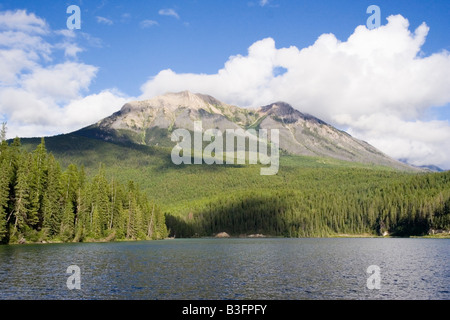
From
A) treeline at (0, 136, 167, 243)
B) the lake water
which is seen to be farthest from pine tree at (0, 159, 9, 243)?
the lake water

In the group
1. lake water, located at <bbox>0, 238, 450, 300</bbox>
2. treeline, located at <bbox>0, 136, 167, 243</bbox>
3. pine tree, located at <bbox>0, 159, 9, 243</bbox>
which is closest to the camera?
lake water, located at <bbox>0, 238, 450, 300</bbox>

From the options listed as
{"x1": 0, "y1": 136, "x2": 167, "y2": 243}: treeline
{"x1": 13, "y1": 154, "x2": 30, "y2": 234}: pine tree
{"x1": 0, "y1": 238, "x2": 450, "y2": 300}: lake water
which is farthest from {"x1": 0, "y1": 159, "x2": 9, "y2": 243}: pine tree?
{"x1": 0, "y1": 238, "x2": 450, "y2": 300}: lake water

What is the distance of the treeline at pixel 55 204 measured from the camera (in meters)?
90.2

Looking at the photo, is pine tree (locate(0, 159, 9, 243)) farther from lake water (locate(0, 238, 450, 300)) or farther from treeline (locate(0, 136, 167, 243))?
lake water (locate(0, 238, 450, 300))

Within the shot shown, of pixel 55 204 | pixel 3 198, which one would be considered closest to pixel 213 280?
pixel 3 198

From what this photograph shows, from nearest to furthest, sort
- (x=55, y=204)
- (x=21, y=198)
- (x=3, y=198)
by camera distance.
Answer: (x=3, y=198), (x=21, y=198), (x=55, y=204)

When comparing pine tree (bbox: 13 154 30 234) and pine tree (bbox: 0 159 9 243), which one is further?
pine tree (bbox: 13 154 30 234)

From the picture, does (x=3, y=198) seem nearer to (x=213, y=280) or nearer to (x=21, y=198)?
(x=21, y=198)

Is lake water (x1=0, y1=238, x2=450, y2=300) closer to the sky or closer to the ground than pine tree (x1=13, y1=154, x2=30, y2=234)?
closer to the ground

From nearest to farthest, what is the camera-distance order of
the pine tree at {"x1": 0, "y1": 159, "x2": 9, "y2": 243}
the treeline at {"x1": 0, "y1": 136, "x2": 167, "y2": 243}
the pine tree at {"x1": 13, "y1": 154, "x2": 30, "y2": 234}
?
the pine tree at {"x1": 0, "y1": 159, "x2": 9, "y2": 243} → the pine tree at {"x1": 13, "y1": 154, "x2": 30, "y2": 234} → the treeline at {"x1": 0, "y1": 136, "x2": 167, "y2": 243}

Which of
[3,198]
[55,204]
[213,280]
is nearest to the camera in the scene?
[213,280]

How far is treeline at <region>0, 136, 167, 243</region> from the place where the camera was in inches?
3551

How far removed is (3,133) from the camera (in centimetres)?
10025

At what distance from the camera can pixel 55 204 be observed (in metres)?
105
